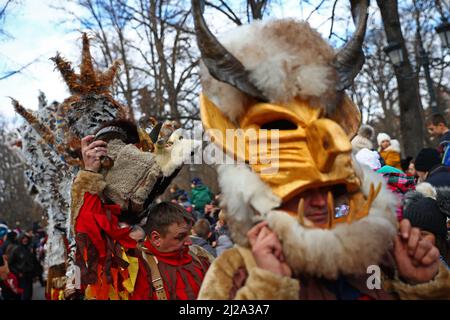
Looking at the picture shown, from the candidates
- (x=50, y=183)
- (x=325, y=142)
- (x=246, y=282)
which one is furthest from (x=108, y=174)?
(x=50, y=183)

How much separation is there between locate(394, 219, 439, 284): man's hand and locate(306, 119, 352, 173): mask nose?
0.46 metres

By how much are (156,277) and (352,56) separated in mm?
2142

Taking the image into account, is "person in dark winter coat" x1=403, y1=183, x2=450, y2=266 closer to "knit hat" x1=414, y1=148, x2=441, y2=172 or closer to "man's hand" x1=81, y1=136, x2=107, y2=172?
"knit hat" x1=414, y1=148, x2=441, y2=172

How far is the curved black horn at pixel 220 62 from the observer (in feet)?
7.10

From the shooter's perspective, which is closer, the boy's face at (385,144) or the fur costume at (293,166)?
the fur costume at (293,166)

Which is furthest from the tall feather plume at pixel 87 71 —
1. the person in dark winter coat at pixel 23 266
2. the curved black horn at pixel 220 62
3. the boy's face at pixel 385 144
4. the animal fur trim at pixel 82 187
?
the person in dark winter coat at pixel 23 266

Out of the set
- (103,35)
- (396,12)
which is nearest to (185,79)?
(103,35)

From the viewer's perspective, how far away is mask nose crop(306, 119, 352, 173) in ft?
6.51

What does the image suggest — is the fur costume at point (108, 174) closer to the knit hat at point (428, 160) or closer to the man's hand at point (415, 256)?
the man's hand at point (415, 256)

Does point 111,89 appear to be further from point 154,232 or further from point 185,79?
point 185,79

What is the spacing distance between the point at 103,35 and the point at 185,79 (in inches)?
124

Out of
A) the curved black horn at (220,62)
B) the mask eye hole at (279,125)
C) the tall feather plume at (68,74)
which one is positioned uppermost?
the tall feather plume at (68,74)

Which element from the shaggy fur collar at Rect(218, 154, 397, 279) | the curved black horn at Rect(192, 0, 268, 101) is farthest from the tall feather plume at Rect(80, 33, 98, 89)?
the shaggy fur collar at Rect(218, 154, 397, 279)

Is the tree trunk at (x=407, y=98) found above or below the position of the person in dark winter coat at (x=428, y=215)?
above
